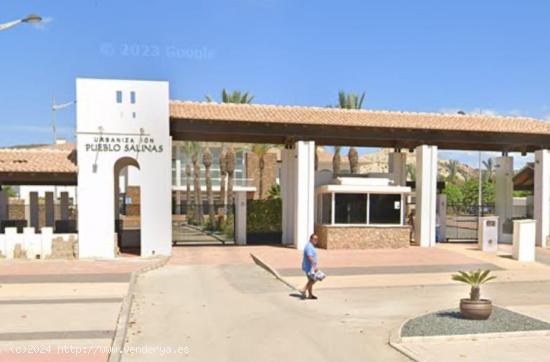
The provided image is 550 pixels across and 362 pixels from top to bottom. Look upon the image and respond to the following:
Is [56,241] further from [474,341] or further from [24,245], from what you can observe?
[474,341]

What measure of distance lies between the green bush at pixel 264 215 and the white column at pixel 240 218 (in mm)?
7310

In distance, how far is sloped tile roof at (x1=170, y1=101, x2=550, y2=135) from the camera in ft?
75.8

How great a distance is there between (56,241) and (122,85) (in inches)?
258

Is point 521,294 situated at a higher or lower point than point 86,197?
lower

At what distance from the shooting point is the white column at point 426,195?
24688 mm

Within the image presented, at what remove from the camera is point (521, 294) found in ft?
46.8

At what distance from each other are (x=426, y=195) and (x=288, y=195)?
6394mm

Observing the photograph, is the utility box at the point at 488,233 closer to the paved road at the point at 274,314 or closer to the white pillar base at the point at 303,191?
the paved road at the point at 274,314

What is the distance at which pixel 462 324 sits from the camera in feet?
32.5

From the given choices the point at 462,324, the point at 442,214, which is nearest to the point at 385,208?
the point at 442,214

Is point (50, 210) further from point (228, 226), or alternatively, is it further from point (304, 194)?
point (304, 194)

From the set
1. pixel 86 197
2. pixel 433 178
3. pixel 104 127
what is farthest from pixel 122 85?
pixel 433 178

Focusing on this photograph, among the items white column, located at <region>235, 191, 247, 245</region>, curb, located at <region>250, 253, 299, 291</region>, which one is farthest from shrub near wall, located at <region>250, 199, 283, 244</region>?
curb, located at <region>250, 253, 299, 291</region>

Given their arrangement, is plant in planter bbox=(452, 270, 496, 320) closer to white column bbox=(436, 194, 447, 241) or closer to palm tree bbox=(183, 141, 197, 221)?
white column bbox=(436, 194, 447, 241)
